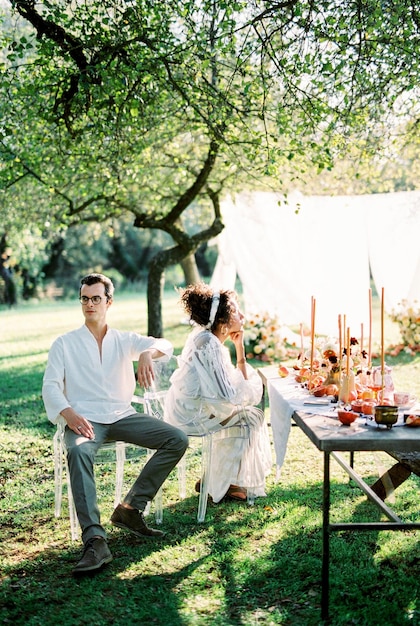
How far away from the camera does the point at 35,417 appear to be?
764 cm

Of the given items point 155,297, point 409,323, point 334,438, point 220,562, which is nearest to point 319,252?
point 409,323

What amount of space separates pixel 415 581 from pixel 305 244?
28.6ft

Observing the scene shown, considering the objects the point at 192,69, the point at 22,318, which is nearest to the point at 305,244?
→ the point at 192,69

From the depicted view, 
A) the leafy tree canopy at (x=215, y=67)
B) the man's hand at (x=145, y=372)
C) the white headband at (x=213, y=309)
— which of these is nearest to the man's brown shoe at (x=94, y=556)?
the man's hand at (x=145, y=372)

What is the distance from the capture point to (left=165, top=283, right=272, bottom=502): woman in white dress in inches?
170

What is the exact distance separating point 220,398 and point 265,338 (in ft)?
21.8

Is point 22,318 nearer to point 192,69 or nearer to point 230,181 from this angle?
point 230,181

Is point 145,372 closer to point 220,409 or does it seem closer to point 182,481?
point 220,409

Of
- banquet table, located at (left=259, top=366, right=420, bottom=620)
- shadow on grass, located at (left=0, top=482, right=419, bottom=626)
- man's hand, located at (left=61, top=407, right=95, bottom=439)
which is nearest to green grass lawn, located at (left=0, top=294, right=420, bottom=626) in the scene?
shadow on grass, located at (left=0, top=482, right=419, bottom=626)

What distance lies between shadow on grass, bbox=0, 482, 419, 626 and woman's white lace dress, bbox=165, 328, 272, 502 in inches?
10.1

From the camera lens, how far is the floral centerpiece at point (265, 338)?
35.7ft

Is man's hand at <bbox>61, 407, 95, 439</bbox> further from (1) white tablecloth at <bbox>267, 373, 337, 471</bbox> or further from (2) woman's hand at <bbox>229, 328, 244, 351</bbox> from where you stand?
(2) woman's hand at <bbox>229, 328, 244, 351</bbox>

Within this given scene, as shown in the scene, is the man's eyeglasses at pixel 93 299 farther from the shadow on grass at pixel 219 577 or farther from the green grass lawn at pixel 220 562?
the shadow on grass at pixel 219 577

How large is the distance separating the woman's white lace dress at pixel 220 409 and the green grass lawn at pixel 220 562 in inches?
9.0
